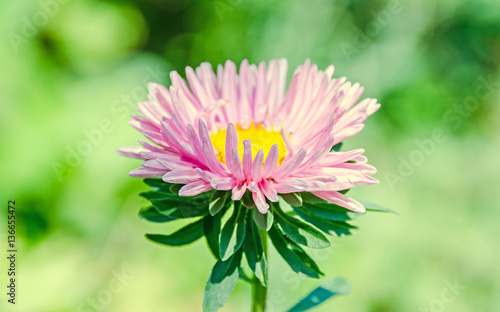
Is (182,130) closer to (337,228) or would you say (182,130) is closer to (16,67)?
(337,228)

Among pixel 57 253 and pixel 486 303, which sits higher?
pixel 57 253

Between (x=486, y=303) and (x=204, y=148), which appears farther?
(x=486, y=303)

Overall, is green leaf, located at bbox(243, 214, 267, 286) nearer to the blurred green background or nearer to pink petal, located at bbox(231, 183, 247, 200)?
pink petal, located at bbox(231, 183, 247, 200)

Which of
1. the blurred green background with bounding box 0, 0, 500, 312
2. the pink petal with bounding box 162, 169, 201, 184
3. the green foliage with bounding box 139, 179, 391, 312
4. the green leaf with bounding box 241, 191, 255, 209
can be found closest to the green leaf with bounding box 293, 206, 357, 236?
the green foliage with bounding box 139, 179, 391, 312

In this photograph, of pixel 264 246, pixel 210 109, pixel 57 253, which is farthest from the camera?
pixel 57 253

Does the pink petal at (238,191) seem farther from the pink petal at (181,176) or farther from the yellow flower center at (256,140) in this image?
the yellow flower center at (256,140)

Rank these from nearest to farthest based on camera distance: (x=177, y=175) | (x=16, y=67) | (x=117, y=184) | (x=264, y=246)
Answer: (x=177, y=175), (x=264, y=246), (x=117, y=184), (x=16, y=67)

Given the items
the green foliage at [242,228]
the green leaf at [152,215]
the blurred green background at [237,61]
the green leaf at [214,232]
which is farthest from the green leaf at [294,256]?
the blurred green background at [237,61]

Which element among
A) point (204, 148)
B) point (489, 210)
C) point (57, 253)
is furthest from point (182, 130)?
point (489, 210)
